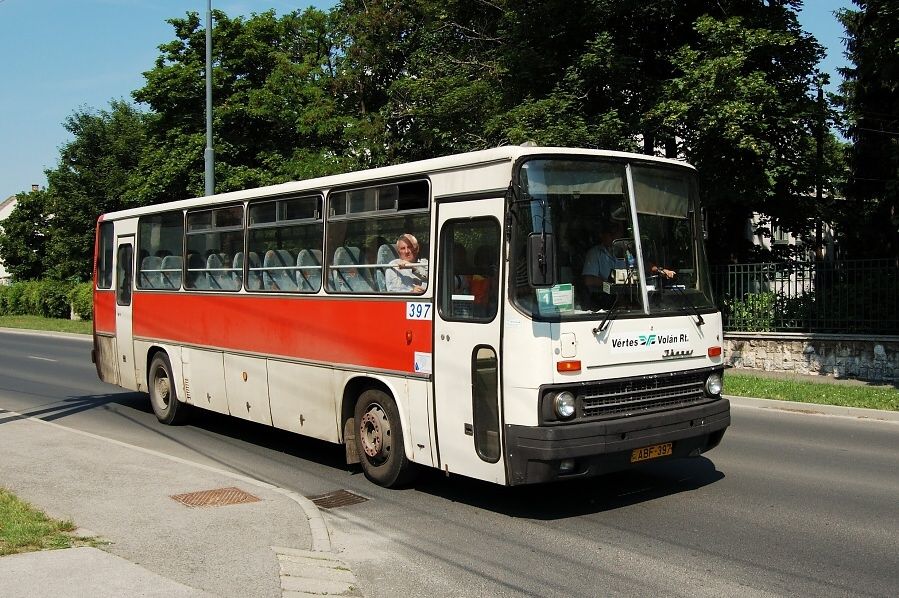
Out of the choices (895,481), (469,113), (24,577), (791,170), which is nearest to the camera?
(24,577)

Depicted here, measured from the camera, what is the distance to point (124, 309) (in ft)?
47.1

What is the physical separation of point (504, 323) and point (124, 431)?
7.57 meters

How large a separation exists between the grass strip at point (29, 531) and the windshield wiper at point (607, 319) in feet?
13.3

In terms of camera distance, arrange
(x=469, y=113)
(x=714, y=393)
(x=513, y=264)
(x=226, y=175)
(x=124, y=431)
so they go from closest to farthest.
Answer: (x=513, y=264)
(x=714, y=393)
(x=124, y=431)
(x=469, y=113)
(x=226, y=175)

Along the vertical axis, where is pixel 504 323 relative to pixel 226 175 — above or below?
below

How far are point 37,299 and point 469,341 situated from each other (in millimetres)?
55345

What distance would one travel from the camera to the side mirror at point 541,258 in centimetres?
689

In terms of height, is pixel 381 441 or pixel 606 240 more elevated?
pixel 606 240

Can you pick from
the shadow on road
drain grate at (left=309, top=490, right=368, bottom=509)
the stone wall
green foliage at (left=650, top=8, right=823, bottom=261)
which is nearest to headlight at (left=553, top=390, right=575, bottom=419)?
the shadow on road

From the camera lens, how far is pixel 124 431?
1273 centimetres

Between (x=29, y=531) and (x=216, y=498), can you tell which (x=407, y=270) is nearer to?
(x=216, y=498)

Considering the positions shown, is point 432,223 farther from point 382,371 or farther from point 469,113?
point 469,113

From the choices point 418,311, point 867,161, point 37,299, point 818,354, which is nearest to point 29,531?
point 418,311

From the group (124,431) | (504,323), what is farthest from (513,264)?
(124,431)
